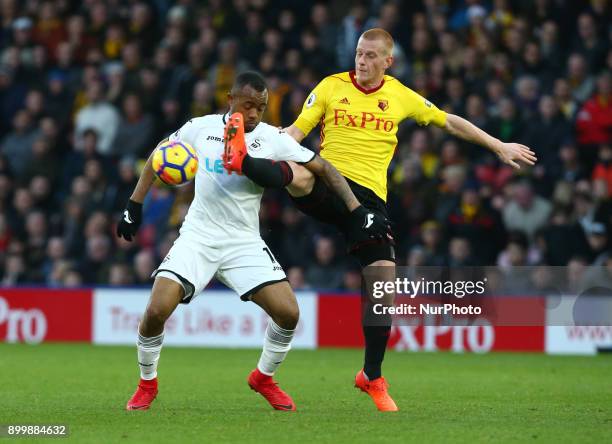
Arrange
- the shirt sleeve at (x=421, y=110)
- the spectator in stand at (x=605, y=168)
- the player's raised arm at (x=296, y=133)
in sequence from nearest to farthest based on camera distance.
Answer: the player's raised arm at (x=296, y=133) < the shirt sleeve at (x=421, y=110) < the spectator in stand at (x=605, y=168)

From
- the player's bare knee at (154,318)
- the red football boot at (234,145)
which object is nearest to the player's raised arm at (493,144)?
the red football boot at (234,145)

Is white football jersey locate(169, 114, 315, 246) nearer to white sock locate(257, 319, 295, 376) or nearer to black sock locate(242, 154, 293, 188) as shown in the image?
black sock locate(242, 154, 293, 188)

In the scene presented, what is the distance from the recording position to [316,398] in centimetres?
921

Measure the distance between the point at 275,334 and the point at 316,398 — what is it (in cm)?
106

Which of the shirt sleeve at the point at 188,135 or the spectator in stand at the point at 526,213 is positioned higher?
the shirt sleeve at the point at 188,135

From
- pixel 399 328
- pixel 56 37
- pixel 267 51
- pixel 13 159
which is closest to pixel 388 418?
pixel 399 328

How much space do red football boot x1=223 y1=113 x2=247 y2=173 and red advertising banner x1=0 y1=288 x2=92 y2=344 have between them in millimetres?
8367

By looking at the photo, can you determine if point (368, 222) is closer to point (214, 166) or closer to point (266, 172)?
point (266, 172)

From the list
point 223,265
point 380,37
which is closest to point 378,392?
point 223,265

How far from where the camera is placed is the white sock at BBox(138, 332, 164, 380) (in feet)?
26.6

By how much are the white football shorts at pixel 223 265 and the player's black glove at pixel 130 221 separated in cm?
28

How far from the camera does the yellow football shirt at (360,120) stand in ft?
28.4

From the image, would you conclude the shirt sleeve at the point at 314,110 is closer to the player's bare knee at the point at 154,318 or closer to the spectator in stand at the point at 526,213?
the player's bare knee at the point at 154,318

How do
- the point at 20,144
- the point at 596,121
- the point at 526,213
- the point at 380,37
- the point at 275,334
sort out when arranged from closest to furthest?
the point at 275,334, the point at 380,37, the point at 526,213, the point at 596,121, the point at 20,144
